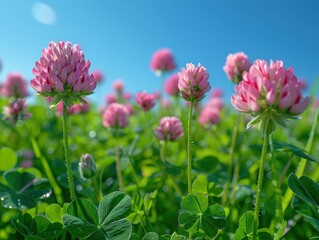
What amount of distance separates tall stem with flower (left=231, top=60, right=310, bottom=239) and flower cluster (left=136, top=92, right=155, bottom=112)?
40.9 inches

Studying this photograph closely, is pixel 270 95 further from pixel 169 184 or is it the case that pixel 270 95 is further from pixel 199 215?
pixel 169 184

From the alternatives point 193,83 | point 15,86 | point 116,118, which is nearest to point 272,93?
point 193,83

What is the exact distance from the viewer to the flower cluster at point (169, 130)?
1.63 m

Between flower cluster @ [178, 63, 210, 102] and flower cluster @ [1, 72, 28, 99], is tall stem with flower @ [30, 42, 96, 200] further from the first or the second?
flower cluster @ [1, 72, 28, 99]

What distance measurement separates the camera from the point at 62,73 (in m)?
1.06

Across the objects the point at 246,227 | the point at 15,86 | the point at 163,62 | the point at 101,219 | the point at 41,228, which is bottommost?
the point at 41,228

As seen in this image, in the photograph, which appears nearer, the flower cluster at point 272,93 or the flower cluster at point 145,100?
the flower cluster at point 272,93

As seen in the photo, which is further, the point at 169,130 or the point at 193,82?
the point at 169,130

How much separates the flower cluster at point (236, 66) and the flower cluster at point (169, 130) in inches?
12.1

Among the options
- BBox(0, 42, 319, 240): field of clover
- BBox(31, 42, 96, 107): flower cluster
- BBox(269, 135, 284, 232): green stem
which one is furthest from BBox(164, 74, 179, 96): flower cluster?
BBox(31, 42, 96, 107): flower cluster

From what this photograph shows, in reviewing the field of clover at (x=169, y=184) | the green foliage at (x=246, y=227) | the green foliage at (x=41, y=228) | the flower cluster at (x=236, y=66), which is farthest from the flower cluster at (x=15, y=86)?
the green foliage at (x=246, y=227)

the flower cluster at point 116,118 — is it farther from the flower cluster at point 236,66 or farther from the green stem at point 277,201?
the green stem at point 277,201

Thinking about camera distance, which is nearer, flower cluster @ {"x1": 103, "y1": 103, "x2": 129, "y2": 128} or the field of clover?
the field of clover

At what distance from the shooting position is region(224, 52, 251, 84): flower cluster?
1.66 m
